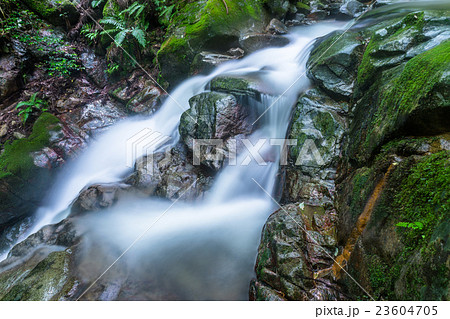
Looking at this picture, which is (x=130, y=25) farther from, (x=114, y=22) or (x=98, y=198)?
(x=98, y=198)

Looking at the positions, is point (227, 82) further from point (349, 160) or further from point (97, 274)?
point (97, 274)

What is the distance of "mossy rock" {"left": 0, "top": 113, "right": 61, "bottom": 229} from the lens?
5031 mm

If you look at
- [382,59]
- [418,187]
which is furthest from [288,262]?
[382,59]

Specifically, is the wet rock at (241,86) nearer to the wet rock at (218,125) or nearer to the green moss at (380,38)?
the wet rock at (218,125)

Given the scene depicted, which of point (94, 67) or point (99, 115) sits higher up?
point (94, 67)

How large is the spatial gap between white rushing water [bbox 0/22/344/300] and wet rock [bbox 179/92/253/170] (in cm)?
29

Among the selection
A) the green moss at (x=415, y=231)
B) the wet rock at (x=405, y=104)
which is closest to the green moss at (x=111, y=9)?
the wet rock at (x=405, y=104)

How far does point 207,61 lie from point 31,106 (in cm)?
519

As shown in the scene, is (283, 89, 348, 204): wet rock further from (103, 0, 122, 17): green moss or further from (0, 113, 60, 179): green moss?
(103, 0, 122, 17): green moss

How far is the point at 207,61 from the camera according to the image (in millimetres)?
6293

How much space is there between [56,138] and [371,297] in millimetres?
7178

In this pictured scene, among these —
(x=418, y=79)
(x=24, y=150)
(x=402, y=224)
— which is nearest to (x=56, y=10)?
(x=24, y=150)

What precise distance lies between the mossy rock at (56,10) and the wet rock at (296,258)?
11192 mm

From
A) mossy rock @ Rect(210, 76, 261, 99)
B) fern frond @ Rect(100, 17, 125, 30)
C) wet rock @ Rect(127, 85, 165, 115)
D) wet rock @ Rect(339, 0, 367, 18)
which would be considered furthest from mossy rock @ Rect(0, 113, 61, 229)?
wet rock @ Rect(339, 0, 367, 18)
